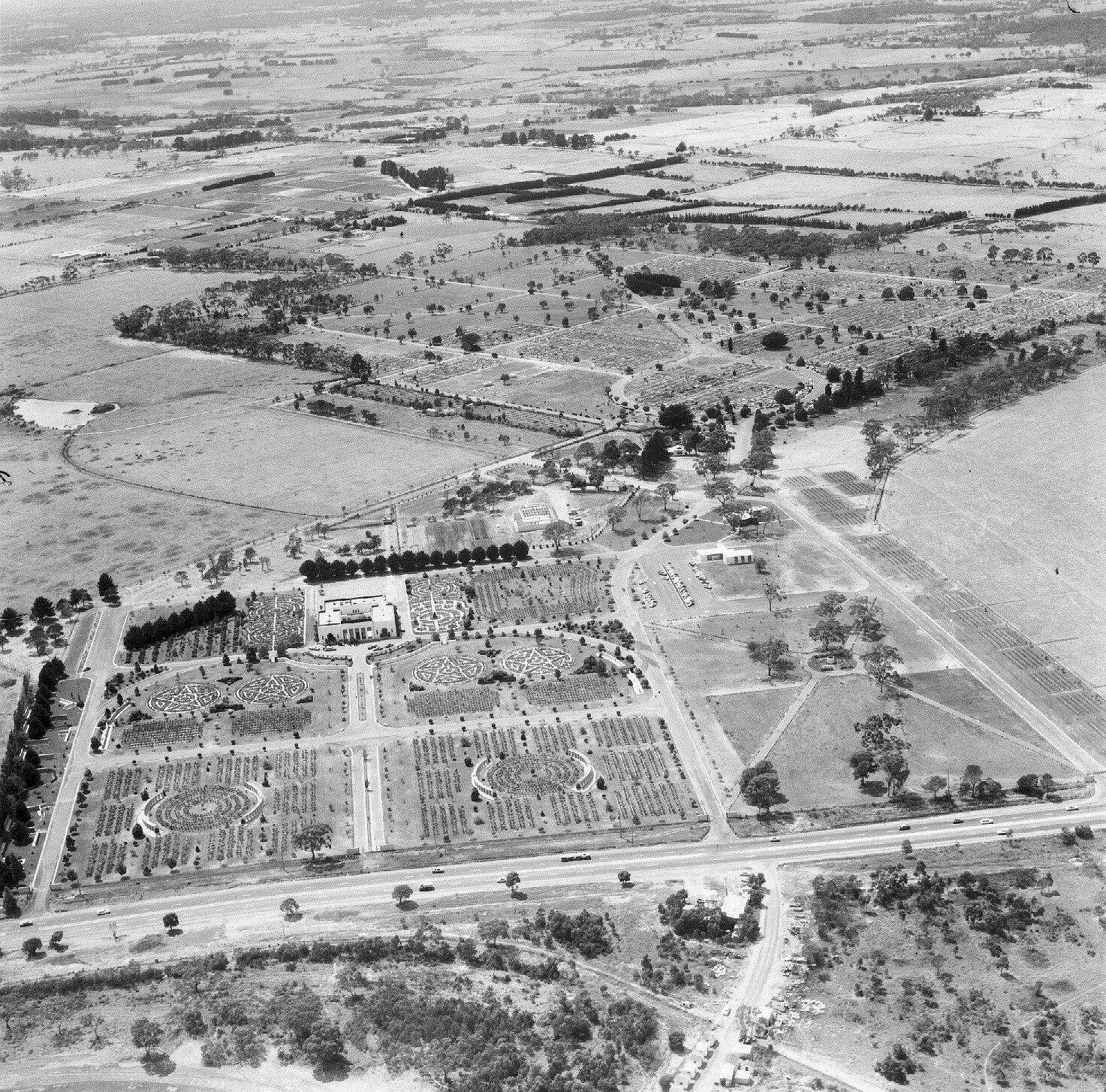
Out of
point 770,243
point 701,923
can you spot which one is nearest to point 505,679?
point 701,923

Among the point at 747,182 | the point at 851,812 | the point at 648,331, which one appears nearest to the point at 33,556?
the point at 851,812

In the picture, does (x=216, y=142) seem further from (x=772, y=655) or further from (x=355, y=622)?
(x=772, y=655)

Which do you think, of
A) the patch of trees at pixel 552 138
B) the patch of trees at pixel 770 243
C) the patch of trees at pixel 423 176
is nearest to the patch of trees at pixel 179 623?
the patch of trees at pixel 770 243

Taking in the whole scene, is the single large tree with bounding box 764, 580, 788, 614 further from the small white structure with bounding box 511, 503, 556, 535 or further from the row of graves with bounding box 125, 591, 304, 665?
the row of graves with bounding box 125, 591, 304, 665

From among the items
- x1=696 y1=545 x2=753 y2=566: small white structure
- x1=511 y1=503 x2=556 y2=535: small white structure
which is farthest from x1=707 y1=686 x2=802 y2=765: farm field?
x1=511 y1=503 x2=556 y2=535: small white structure

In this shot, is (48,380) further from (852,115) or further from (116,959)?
(852,115)

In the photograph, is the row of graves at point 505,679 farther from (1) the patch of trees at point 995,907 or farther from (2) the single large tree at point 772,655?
(1) the patch of trees at point 995,907
